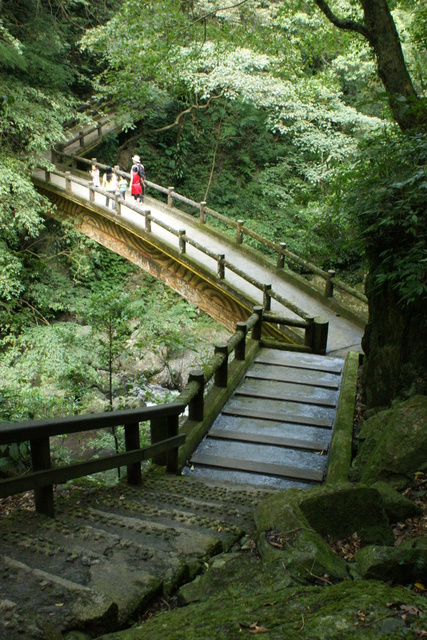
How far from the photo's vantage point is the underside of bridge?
39.2 ft

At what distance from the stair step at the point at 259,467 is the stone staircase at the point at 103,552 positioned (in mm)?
1094

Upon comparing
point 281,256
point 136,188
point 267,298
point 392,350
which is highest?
point 136,188

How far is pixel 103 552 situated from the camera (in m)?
2.80

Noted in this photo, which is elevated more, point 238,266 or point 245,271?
point 238,266

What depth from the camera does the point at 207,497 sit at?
4.33 meters

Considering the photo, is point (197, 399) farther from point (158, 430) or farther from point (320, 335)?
point (320, 335)

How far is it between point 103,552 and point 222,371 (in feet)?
14.0

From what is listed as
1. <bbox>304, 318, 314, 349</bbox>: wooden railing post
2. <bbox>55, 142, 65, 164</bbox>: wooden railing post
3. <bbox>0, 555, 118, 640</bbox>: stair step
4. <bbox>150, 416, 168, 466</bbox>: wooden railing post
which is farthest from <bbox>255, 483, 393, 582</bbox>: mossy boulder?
<bbox>55, 142, 65, 164</bbox>: wooden railing post

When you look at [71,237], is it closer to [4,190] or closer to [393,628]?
[4,190]

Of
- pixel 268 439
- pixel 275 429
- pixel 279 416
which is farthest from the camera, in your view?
pixel 279 416

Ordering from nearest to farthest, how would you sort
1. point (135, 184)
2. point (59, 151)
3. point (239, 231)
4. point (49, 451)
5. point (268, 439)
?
point (49, 451)
point (268, 439)
point (239, 231)
point (135, 184)
point (59, 151)

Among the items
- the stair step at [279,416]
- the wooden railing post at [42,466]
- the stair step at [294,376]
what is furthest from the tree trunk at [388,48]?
the wooden railing post at [42,466]

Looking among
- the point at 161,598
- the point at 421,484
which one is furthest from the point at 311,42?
the point at 161,598

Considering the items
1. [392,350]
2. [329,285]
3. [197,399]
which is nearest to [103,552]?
[197,399]
